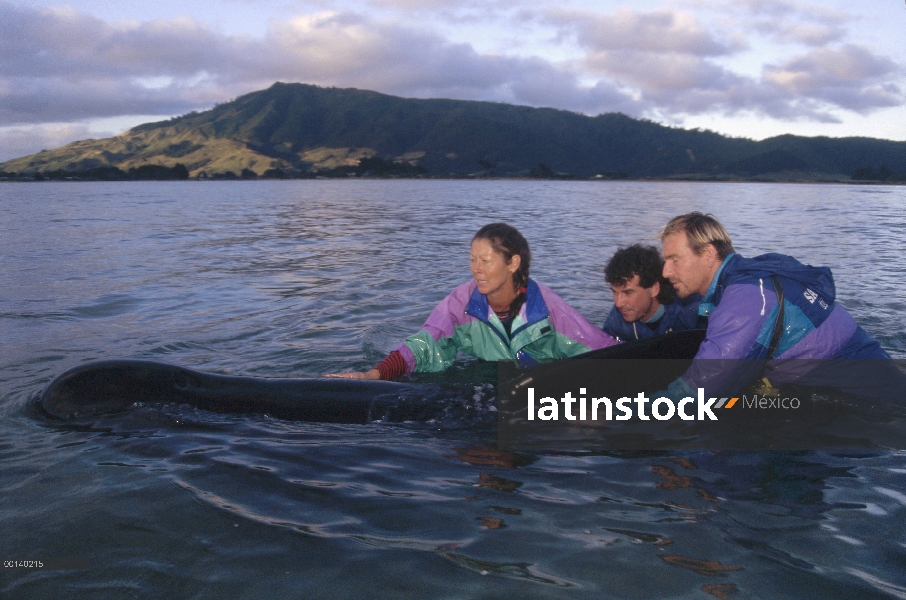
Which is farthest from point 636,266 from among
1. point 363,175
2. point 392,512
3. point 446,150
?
point 446,150

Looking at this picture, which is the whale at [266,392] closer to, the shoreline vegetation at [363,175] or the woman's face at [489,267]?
the woman's face at [489,267]

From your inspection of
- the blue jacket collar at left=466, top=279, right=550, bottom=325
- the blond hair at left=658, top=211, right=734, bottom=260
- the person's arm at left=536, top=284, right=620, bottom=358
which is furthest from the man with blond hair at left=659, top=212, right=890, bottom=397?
the blue jacket collar at left=466, top=279, right=550, bottom=325

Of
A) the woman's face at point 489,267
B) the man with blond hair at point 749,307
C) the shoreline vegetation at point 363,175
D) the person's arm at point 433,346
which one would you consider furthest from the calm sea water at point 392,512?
the shoreline vegetation at point 363,175

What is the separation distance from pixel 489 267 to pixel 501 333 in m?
0.73

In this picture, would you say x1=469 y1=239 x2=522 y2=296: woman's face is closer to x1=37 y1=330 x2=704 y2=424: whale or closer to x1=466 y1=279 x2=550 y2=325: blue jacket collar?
x1=466 y1=279 x2=550 y2=325: blue jacket collar

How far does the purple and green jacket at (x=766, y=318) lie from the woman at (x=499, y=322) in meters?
1.30

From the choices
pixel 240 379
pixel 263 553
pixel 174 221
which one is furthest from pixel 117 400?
pixel 174 221

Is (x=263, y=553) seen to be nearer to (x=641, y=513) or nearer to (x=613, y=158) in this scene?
(x=641, y=513)

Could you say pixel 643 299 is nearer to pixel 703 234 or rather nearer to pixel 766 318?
pixel 703 234

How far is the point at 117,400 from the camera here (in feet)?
16.0

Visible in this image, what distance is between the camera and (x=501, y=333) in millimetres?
5785

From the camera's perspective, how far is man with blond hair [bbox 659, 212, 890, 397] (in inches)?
167

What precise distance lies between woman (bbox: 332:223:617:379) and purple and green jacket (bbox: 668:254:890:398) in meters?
1.30

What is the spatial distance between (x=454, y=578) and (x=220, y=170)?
140701 mm
